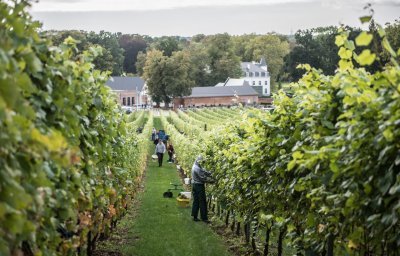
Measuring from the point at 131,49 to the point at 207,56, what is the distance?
4169 cm

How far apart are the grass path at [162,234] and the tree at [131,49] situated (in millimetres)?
144362

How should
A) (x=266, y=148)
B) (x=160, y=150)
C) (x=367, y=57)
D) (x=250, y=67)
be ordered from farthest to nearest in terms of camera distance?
(x=250, y=67)
(x=160, y=150)
(x=266, y=148)
(x=367, y=57)

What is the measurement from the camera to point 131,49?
166750 mm

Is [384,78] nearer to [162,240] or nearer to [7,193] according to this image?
[7,193]

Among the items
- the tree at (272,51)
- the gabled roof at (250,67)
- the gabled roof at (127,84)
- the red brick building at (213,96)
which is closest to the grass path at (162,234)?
the red brick building at (213,96)

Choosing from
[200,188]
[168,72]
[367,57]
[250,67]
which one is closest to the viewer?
[367,57]

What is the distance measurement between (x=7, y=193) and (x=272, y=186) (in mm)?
5676

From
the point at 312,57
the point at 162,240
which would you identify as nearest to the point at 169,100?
the point at 312,57

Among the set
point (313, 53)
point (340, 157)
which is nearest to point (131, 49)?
point (313, 53)

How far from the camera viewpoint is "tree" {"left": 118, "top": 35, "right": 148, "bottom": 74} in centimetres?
16288

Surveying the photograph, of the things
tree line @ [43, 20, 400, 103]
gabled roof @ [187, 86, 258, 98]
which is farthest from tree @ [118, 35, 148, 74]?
gabled roof @ [187, 86, 258, 98]

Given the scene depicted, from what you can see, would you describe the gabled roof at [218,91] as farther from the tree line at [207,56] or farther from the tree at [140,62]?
the tree at [140,62]

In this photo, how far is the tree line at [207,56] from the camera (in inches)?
3885

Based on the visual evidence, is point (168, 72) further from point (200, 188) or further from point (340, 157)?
point (340, 157)
